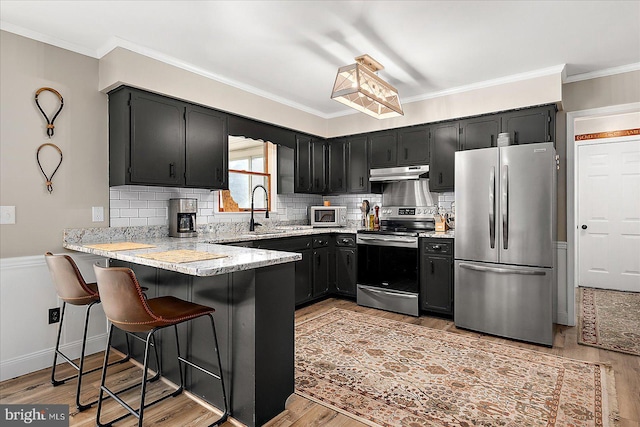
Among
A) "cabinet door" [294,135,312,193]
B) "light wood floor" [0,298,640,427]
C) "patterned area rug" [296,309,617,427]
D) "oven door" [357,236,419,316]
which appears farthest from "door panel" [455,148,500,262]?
"cabinet door" [294,135,312,193]

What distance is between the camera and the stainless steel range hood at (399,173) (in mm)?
4395

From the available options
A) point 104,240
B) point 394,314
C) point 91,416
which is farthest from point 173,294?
point 394,314

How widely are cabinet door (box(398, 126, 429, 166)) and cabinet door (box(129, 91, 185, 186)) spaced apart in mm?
2644

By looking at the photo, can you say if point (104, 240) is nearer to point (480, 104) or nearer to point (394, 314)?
point (394, 314)

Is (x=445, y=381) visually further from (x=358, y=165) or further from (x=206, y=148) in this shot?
(x=358, y=165)

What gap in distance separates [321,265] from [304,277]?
1.18 ft

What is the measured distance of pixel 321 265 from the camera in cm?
455

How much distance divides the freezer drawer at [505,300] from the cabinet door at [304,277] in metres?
1.67

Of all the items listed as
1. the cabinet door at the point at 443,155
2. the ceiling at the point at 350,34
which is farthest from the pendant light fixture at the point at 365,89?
the cabinet door at the point at 443,155

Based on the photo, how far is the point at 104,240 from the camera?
10.3 ft

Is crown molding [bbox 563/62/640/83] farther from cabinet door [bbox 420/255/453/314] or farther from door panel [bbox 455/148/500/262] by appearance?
cabinet door [bbox 420/255/453/314]

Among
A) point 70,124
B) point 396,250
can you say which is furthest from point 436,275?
point 70,124

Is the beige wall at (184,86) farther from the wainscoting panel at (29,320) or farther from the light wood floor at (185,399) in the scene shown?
the light wood floor at (185,399)

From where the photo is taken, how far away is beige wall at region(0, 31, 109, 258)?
8.71 ft
